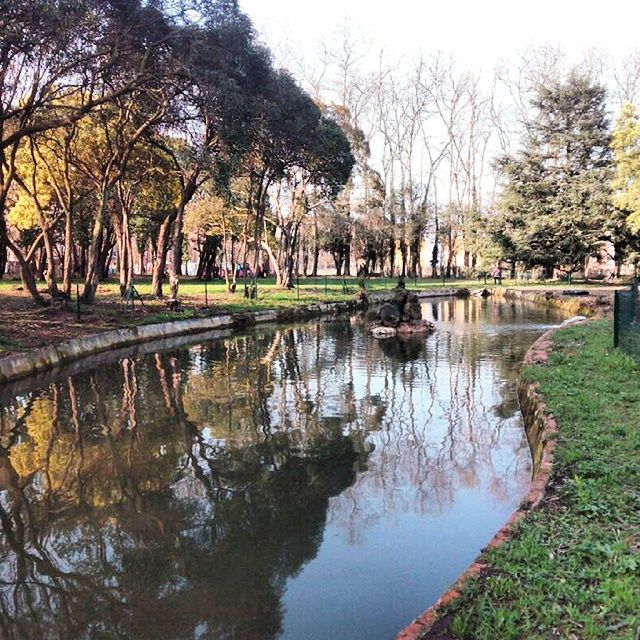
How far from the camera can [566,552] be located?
384cm

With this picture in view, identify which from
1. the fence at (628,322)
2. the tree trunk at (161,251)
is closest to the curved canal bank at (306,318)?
the fence at (628,322)

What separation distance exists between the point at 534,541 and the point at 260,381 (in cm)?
848

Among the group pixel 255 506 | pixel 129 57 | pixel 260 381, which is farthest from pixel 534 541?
pixel 129 57

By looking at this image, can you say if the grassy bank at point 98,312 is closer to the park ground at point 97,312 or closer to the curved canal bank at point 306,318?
the park ground at point 97,312

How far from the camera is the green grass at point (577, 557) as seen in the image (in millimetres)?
3098

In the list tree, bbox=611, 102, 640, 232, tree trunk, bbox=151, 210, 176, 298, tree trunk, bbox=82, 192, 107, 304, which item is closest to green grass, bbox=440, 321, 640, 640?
tree trunk, bbox=82, 192, 107, 304

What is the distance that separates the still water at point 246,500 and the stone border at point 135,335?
Result: 738mm

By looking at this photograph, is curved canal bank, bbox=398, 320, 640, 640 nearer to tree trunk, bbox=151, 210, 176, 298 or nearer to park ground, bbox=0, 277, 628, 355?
park ground, bbox=0, 277, 628, 355

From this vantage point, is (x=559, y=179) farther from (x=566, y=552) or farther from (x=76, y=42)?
(x=566, y=552)

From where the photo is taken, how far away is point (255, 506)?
5.83 metres

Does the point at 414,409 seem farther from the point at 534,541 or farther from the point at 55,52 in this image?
the point at 55,52

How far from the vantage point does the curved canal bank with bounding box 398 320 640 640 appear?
3107 millimetres

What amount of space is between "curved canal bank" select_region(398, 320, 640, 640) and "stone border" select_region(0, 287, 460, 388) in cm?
968

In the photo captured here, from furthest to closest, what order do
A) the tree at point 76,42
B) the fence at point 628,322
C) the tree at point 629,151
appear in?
the tree at point 629,151, the tree at point 76,42, the fence at point 628,322
